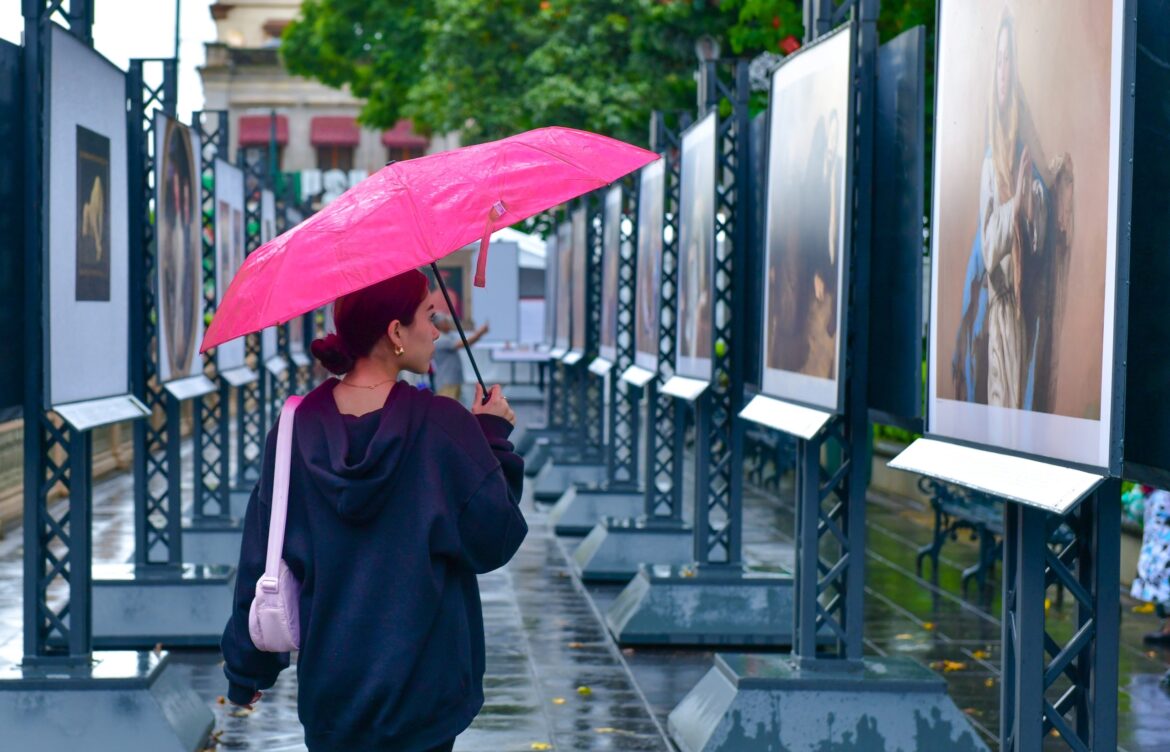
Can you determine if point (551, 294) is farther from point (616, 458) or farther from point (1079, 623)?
point (1079, 623)

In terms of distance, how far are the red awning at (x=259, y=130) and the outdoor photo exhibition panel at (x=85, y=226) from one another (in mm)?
69516

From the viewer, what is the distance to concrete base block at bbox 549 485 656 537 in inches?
690

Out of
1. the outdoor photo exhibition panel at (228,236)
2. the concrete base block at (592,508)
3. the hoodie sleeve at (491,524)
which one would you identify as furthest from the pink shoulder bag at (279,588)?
the concrete base block at (592,508)

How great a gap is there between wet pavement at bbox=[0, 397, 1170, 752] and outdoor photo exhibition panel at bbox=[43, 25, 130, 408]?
80.0 inches

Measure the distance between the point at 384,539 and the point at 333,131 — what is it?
76363 millimetres

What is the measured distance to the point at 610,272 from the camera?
18.1 meters

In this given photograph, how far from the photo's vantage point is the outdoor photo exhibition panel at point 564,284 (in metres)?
24.0

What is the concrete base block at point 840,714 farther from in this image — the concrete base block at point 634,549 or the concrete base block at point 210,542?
the concrete base block at point 210,542

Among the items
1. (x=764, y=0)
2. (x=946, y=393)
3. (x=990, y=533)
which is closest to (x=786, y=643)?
(x=990, y=533)

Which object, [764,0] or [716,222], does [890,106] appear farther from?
[764,0]

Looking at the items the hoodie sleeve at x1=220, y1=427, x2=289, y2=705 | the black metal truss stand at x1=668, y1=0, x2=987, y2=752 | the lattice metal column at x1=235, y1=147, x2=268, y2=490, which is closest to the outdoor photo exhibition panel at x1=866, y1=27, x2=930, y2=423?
the black metal truss stand at x1=668, y1=0, x2=987, y2=752

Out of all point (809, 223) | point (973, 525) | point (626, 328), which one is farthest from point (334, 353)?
point (626, 328)

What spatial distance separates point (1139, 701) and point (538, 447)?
15.9 meters

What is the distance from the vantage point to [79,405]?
7.55m
